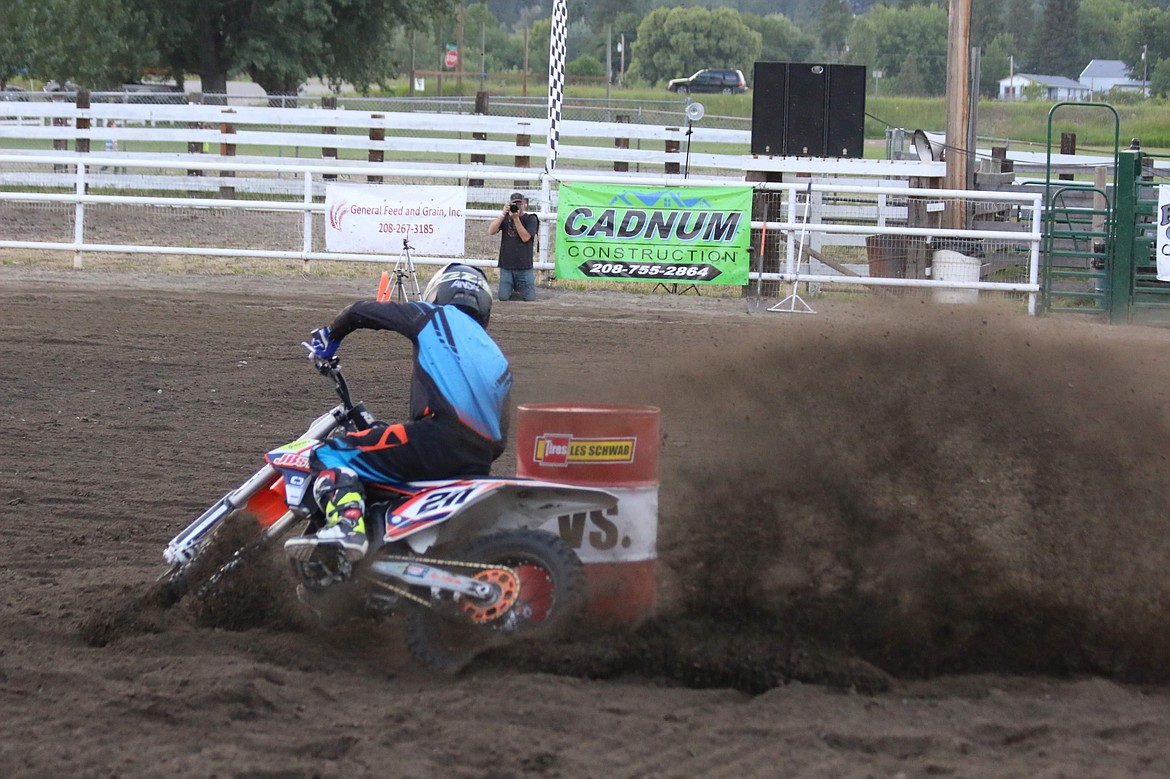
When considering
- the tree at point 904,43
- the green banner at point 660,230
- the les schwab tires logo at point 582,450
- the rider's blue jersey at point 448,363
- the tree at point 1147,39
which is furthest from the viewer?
the tree at point 1147,39

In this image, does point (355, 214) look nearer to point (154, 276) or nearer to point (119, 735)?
point (154, 276)

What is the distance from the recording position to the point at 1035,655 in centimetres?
453

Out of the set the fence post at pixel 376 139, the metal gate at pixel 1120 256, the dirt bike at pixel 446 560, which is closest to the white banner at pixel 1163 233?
the metal gate at pixel 1120 256

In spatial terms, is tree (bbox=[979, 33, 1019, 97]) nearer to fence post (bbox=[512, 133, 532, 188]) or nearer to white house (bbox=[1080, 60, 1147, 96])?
white house (bbox=[1080, 60, 1147, 96])

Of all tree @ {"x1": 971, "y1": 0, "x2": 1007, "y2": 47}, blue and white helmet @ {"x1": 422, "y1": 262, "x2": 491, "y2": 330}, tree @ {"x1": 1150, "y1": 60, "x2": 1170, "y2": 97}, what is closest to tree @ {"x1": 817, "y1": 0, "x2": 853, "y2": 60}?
tree @ {"x1": 971, "y1": 0, "x2": 1007, "y2": 47}

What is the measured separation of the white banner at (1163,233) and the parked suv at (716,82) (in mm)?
48158

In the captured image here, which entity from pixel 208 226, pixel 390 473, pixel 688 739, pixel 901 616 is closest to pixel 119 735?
pixel 390 473

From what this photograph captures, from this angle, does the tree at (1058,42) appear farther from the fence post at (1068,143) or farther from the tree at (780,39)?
the fence post at (1068,143)

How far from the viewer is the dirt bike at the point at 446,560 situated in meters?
4.34

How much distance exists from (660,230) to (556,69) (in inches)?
116

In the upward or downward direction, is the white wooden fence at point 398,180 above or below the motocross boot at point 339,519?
above

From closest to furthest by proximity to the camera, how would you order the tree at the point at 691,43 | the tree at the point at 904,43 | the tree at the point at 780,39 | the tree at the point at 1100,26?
the tree at the point at 904,43 → the tree at the point at 691,43 → the tree at the point at 1100,26 → the tree at the point at 780,39

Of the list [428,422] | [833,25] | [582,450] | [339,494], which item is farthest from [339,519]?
[833,25]

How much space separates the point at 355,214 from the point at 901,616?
12.3m
